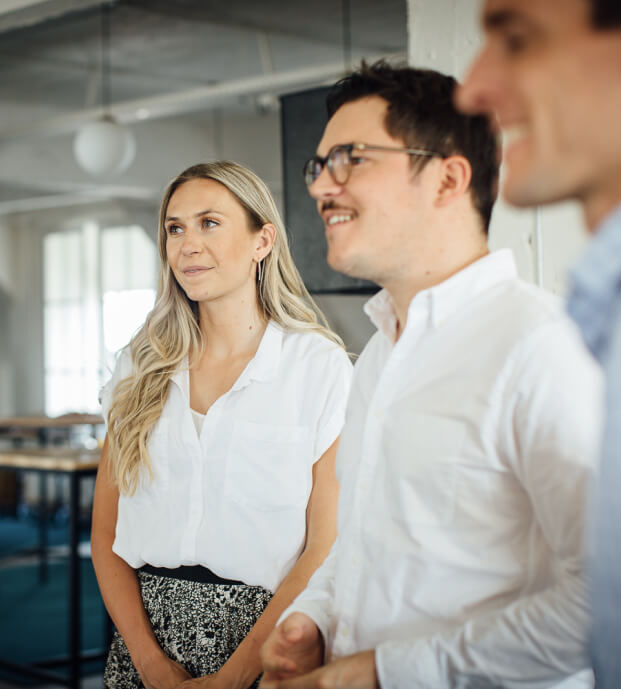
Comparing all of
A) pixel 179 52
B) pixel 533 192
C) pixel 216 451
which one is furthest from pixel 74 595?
pixel 179 52

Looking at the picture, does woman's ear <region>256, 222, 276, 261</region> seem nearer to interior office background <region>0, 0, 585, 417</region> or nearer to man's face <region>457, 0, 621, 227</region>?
interior office background <region>0, 0, 585, 417</region>

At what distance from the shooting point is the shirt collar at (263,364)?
1.93 meters

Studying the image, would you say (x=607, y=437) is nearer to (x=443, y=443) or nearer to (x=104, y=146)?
(x=443, y=443)

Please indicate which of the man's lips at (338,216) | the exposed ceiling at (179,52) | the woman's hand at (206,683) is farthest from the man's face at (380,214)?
the exposed ceiling at (179,52)

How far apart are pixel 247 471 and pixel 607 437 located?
125cm

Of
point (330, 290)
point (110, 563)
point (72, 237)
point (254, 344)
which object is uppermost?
point (72, 237)

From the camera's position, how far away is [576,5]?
0.74 m

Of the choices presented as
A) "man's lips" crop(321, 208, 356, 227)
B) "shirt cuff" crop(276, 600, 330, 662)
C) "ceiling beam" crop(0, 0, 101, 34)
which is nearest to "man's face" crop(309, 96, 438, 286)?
"man's lips" crop(321, 208, 356, 227)

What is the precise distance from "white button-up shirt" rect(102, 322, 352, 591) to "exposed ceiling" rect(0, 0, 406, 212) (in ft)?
15.5

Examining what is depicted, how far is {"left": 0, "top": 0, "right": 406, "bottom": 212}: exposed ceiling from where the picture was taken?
638 centimetres

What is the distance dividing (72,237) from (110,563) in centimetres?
1050

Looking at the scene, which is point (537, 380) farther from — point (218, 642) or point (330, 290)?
point (330, 290)

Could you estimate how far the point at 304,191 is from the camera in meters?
2.54

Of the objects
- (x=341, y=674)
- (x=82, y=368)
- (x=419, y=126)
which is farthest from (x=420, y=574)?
(x=82, y=368)
